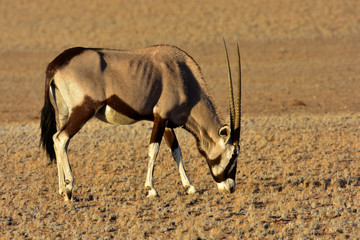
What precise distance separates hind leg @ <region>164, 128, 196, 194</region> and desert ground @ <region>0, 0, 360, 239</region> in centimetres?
16

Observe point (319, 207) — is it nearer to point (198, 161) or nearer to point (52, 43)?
point (198, 161)

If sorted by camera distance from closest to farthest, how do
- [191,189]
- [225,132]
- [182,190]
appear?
[225,132], [191,189], [182,190]

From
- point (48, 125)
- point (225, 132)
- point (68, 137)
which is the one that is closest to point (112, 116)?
point (68, 137)

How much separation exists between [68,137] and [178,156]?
1.70 m

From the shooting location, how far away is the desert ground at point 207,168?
26.2 feet

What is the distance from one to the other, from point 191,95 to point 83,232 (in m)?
2.55

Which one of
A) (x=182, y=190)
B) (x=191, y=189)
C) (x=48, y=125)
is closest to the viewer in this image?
(x=48, y=125)

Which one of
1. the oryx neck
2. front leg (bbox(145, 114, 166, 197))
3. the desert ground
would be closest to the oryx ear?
the oryx neck

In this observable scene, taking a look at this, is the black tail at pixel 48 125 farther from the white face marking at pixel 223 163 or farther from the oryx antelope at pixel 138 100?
the white face marking at pixel 223 163

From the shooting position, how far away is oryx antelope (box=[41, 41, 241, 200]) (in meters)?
8.85

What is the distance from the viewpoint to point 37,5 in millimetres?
37719

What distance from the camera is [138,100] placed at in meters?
8.91

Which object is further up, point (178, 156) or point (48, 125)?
point (48, 125)

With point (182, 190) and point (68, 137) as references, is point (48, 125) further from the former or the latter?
point (182, 190)
